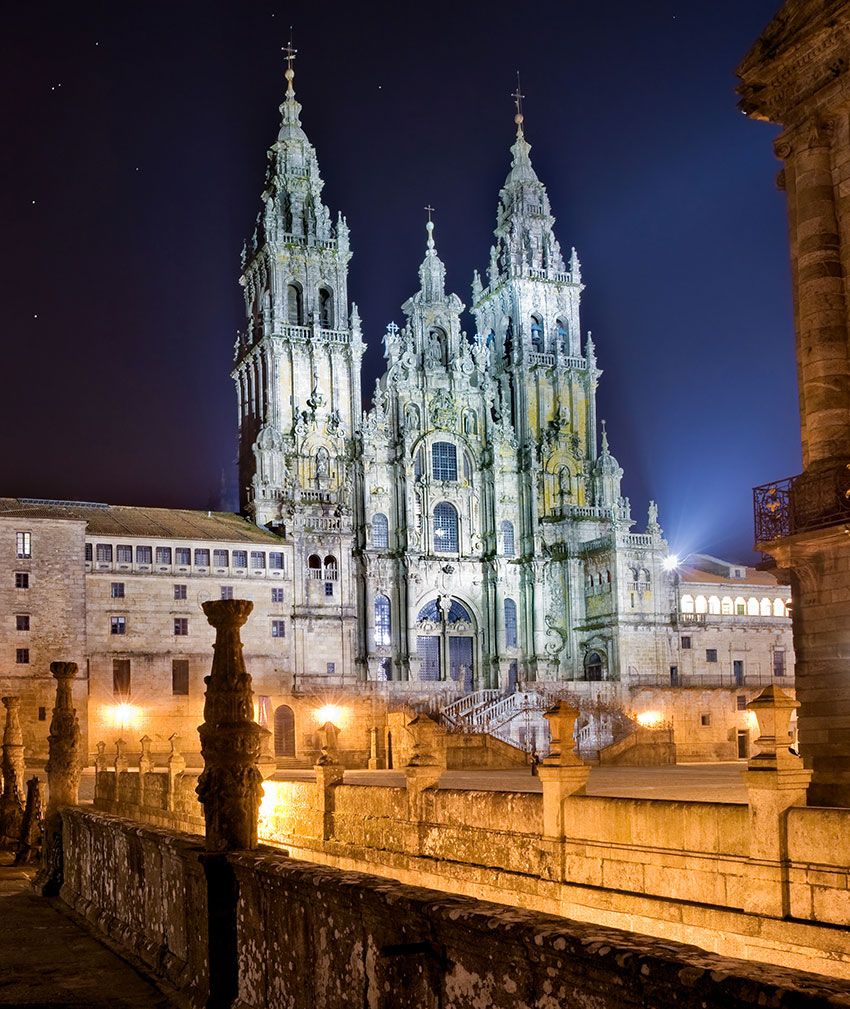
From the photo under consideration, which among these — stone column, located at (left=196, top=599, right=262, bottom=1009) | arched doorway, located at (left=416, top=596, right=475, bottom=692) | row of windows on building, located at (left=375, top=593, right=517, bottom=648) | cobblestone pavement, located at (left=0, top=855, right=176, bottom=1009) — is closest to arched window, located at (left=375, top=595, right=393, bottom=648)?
row of windows on building, located at (left=375, top=593, right=517, bottom=648)

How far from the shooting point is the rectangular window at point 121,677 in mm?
61719

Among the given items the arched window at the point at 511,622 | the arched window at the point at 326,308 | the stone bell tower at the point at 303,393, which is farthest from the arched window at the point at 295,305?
the arched window at the point at 511,622

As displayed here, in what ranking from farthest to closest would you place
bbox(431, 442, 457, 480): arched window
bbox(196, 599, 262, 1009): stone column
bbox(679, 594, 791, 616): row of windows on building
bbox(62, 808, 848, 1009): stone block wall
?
bbox(431, 442, 457, 480): arched window, bbox(679, 594, 791, 616): row of windows on building, bbox(196, 599, 262, 1009): stone column, bbox(62, 808, 848, 1009): stone block wall

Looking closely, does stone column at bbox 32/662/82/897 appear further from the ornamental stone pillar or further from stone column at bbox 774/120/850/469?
stone column at bbox 774/120/850/469

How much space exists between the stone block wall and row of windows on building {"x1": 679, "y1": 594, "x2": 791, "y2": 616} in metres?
65.5

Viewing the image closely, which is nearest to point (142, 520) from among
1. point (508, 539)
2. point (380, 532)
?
point (380, 532)

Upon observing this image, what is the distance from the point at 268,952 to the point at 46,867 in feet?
36.3

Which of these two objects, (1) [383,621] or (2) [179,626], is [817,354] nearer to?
(2) [179,626]

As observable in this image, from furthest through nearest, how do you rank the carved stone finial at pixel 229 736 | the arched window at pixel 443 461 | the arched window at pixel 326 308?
the arched window at pixel 443 461 → the arched window at pixel 326 308 → the carved stone finial at pixel 229 736

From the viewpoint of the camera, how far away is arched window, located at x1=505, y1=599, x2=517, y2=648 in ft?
246

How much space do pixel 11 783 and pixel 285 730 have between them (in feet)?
120

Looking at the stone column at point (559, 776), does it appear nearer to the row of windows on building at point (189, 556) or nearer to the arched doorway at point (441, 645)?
the row of windows on building at point (189, 556)

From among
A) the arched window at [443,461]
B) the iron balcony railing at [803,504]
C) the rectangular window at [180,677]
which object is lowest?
the rectangular window at [180,677]

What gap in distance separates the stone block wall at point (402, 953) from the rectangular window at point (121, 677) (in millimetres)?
51885
